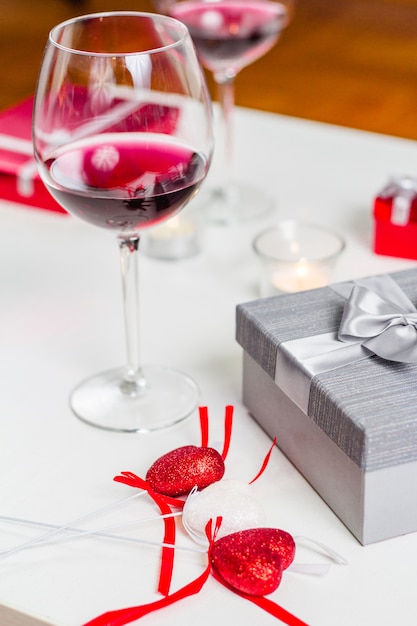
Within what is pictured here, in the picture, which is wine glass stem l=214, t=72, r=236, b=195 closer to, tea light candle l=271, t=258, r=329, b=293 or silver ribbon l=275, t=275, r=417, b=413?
tea light candle l=271, t=258, r=329, b=293

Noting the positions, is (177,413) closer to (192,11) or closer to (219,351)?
(219,351)

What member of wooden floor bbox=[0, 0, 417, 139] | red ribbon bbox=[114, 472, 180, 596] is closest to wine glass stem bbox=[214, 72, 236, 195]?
red ribbon bbox=[114, 472, 180, 596]

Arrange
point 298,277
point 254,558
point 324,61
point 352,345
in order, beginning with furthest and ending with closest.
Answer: point 324,61 < point 298,277 < point 352,345 < point 254,558

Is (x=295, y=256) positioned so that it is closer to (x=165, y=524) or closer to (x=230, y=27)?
(x=230, y=27)

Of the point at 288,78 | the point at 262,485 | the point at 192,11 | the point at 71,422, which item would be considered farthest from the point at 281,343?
the point at 288,78

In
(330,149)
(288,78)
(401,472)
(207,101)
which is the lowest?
(288,78)

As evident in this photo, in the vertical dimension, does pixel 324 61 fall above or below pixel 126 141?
below

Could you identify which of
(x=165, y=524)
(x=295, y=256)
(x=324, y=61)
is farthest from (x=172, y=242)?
(x=324, y=61)
